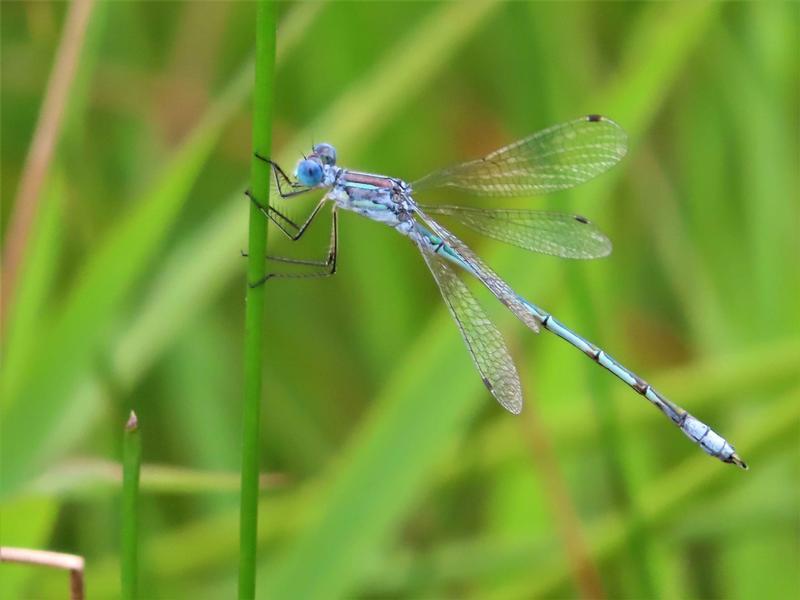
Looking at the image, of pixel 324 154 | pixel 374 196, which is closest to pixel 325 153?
pixel 324 154

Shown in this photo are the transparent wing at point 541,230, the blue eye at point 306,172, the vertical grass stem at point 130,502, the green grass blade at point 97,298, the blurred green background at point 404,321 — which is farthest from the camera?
the transparent wing at point 541,230

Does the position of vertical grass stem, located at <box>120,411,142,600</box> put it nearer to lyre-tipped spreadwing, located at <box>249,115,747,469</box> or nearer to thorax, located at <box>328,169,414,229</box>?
lyre-tipped spreadwing, located at <box>249,115,747,469</box>

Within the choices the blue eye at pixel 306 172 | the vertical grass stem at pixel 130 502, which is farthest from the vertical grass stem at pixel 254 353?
the blue eye at pixel 306 172

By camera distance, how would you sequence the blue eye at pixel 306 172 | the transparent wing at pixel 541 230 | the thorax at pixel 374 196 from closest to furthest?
the blue eye at pixel 306 172, the thorax at pixel 374 196, the transparent wing at pixel 541 230

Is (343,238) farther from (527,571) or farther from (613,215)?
(527,571)

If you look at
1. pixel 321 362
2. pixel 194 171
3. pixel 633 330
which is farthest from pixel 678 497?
pixel 321 362

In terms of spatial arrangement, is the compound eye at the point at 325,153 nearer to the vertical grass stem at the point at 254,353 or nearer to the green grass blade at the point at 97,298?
the green grass blade at the point at 97,298

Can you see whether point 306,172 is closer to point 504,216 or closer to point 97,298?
point 97,298

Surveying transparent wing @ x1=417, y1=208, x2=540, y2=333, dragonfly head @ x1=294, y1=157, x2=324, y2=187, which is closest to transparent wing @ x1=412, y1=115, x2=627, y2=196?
transparent wing @ x1=417, y1=208, x2=540, y2=333

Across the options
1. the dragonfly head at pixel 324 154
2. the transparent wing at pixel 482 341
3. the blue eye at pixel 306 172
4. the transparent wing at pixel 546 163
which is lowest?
the transparent wing at pixel 482 341
